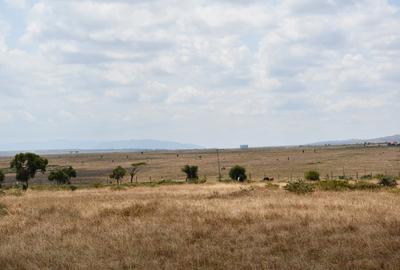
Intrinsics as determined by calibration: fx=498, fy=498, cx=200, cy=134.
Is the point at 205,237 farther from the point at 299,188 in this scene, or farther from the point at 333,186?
the point at 333,186

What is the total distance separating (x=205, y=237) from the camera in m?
15.9

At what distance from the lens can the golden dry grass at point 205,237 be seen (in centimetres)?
1228

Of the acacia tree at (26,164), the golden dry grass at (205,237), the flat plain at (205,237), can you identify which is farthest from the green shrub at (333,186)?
the acacia tree at (26,164)

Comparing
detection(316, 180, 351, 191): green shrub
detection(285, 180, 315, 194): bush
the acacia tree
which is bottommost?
detection(316, 180, 351, 191): green shrub

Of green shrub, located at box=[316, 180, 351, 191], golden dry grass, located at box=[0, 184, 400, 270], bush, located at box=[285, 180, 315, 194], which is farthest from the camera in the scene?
green shrub, located at box=[316, 180, 351, 191]

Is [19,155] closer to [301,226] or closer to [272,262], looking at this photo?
[301,226]

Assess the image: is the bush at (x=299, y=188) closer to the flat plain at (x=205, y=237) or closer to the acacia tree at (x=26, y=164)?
the flat plain at (x=205, y=237)

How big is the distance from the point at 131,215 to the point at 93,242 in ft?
20.5

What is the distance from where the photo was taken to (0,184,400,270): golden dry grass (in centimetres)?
1228

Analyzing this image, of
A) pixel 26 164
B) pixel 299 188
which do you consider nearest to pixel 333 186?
pixel 299 188

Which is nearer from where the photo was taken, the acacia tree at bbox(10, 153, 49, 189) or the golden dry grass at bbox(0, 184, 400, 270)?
the golden dry grass at bbox(0, 184, 400, 270)

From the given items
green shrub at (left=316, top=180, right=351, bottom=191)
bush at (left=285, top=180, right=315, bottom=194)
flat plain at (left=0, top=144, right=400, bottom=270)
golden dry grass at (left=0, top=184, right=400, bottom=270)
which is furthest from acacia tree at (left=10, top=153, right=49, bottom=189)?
golden dry grass at (left=0, top=184, right=400, bottom=270)

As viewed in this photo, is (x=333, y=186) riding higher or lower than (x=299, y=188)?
lower

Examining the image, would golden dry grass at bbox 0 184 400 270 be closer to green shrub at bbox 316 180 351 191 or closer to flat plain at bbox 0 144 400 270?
flat plain at bbox 0 144 400 270
